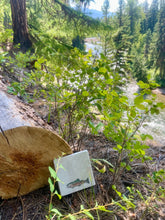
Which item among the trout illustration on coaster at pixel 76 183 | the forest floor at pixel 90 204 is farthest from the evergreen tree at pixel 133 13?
the trout illustration on coaster at pixel 76 183

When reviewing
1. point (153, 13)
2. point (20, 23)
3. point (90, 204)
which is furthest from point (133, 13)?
point (90, 204)

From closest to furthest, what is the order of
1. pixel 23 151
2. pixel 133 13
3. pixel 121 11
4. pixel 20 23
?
pixel 23 151
pixel 20 23
pixel 121 11
pixel 133 13

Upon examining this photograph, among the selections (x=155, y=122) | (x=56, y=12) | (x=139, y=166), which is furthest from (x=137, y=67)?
(x=139, y=166)

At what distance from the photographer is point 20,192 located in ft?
3.75

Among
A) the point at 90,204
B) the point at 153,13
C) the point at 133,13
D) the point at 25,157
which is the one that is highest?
the point at 153,13

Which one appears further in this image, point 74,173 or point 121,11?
point 121,11

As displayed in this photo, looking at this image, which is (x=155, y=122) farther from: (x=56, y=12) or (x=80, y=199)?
(x=80, y=199)

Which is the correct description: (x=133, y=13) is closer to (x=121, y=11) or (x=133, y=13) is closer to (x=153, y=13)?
(x=121, y=11)

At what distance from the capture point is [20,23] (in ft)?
14.6

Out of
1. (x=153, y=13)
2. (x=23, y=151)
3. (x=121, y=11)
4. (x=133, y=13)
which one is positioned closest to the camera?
(x=23, y=151)

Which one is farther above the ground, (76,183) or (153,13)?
(153,13)

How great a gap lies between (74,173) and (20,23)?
4.71 m

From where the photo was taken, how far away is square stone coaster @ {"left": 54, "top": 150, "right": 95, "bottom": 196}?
1.15 m

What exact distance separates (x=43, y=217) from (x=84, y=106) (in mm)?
839
